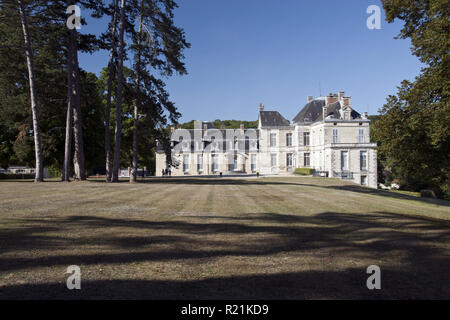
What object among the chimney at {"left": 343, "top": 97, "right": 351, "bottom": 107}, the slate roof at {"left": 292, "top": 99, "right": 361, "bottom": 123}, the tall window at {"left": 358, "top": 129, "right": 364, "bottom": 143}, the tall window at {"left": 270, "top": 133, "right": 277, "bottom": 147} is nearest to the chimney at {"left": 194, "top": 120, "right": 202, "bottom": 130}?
the tall window at {"left": 270, "top": 133, "right": 277, "bottom": 147}

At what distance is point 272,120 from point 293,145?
5.39 metres

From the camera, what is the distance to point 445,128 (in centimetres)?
1146

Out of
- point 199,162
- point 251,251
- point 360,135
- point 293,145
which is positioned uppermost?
point 360,135

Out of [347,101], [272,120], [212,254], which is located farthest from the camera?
[272,120]

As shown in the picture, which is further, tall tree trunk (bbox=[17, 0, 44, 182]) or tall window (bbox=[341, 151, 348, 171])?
tall window (bbox=[341, 151, 348, 171])

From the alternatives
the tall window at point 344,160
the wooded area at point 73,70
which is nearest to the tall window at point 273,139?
the tall window at point 344,160

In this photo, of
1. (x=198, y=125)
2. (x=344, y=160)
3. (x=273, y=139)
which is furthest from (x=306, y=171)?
(x=198, y=125)

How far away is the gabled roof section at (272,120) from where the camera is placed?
51.1 metres

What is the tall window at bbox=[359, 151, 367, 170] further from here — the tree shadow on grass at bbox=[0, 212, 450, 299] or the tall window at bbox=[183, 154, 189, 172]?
the tree shadow on grass at bbox=[0, 212, 450, 299]

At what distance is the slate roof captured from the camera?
46.4 m

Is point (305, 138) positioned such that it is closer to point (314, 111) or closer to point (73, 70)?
point (314, 111)

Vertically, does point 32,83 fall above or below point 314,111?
below

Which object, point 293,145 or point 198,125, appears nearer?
point 293,145

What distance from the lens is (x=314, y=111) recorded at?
49656mm
